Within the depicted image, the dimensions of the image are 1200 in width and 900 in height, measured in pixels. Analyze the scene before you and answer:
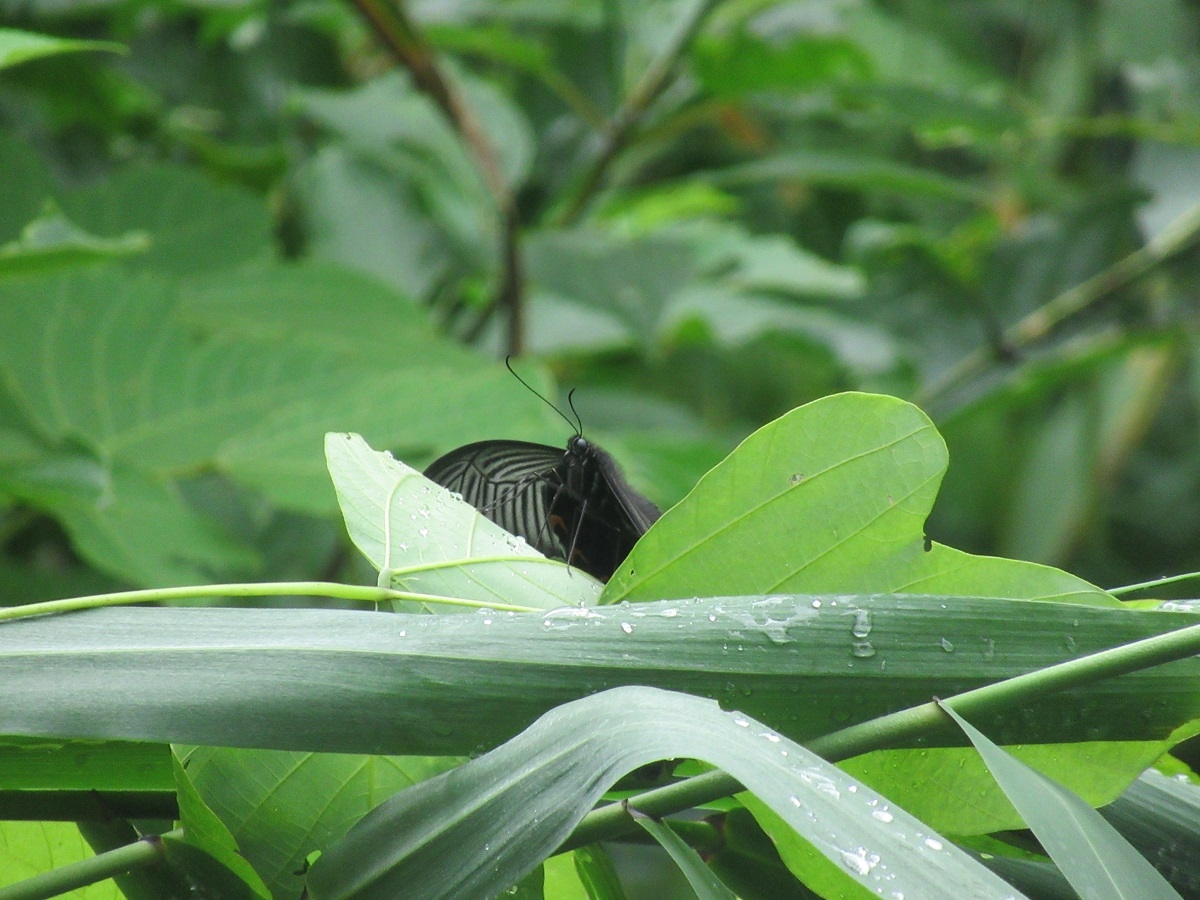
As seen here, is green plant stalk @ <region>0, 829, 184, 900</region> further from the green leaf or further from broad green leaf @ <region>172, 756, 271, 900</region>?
the green leaf

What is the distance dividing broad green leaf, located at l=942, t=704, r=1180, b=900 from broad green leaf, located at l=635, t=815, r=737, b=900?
0.22 ft

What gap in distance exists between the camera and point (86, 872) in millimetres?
240

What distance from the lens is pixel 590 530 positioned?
1.32ft

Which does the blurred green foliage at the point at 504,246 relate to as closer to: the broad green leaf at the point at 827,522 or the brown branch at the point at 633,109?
the brown branch at the point at 633,109

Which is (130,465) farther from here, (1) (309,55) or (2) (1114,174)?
(2) (1114,174)

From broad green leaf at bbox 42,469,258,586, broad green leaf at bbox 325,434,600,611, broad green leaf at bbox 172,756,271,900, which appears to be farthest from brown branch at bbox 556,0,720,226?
broad green leaf at bbox 172,756,271,900

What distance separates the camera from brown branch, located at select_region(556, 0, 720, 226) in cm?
109

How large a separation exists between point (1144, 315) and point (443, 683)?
52.2 inches

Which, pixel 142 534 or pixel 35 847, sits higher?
pixel 35 847

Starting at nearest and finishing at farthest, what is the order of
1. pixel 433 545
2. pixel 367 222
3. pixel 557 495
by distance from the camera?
1. pixel 433 545
2. pixel 557 495
3. pixel 367 222

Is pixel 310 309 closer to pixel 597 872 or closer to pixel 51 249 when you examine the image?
pixel 51 249

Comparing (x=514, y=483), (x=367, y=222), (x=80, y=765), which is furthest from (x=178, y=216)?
(x=80, y=765)

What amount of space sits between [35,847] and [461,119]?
82cm

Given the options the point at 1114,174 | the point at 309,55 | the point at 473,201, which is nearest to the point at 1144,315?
the point at 1114,174
